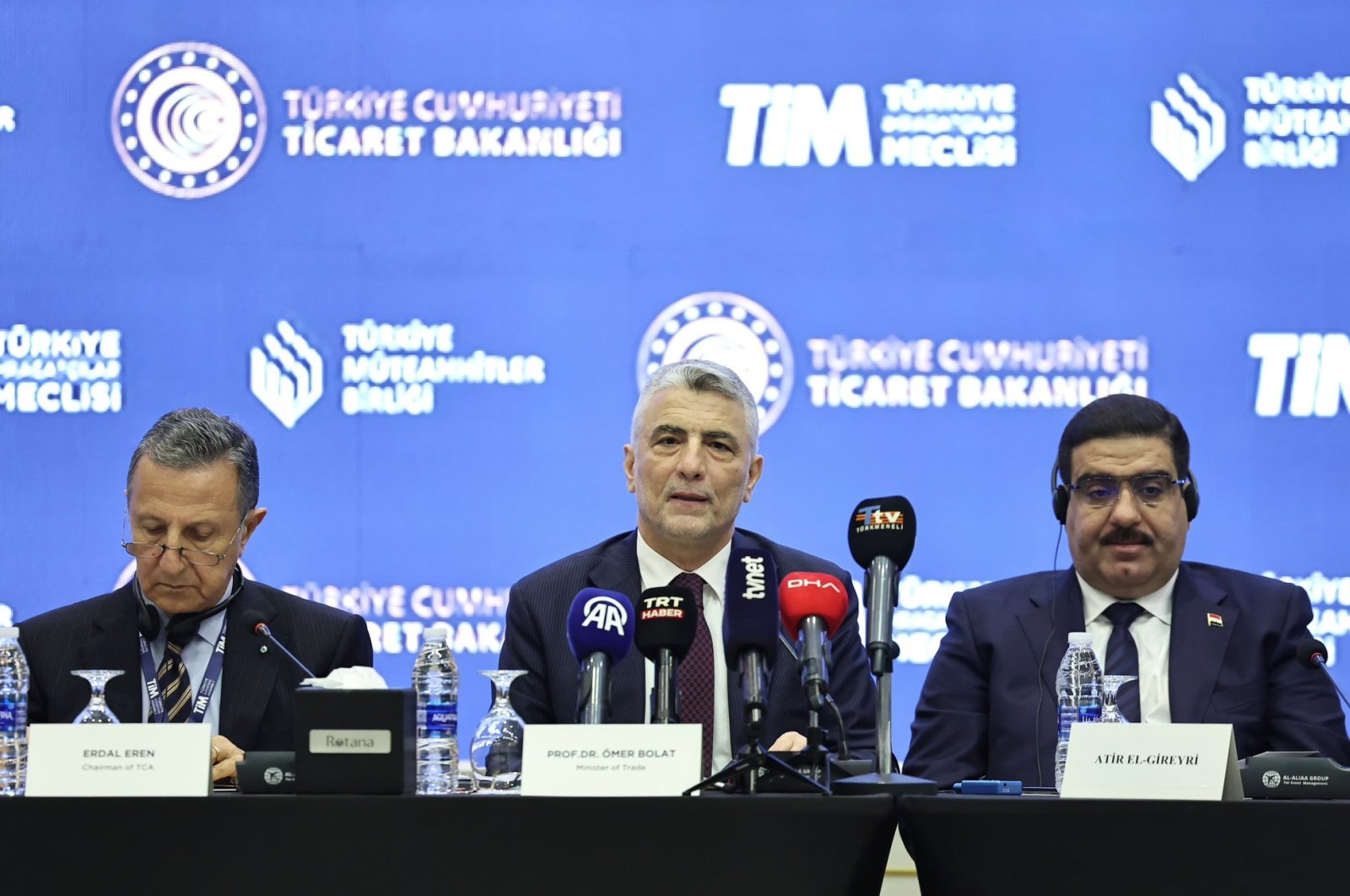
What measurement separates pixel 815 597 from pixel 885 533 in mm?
177

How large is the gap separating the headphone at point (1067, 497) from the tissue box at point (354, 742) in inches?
77.2

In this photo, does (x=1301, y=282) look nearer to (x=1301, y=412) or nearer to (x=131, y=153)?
(x=1301, y=412)

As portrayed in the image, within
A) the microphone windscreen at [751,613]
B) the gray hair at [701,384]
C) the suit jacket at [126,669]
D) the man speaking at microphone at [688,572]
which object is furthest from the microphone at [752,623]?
the suit jacket at [126,669]

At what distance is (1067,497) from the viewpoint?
12.2ft

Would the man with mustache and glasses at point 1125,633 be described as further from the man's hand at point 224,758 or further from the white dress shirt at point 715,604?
the man's hand at point 224,758

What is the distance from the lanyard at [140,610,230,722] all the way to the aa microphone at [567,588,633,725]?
1238 mm

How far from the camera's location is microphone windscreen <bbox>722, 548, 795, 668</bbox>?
7.93 ft

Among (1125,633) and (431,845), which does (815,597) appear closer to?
(431,845)

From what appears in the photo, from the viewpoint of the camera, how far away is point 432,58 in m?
4.86

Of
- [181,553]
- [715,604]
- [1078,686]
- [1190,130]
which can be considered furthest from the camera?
[1190,130]

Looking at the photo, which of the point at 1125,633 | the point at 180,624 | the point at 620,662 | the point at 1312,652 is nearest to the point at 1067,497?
the point at 1125,633

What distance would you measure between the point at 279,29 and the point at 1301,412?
3520mm

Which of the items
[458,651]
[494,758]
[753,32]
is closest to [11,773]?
[494,758]

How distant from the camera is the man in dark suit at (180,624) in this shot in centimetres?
342
